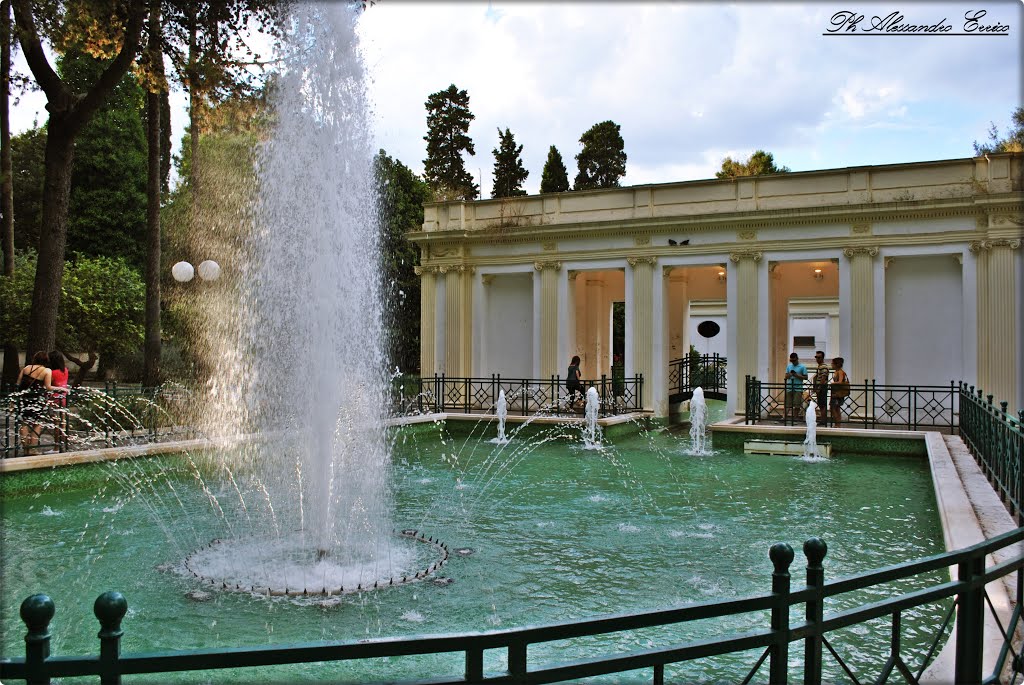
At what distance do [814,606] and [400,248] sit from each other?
33.7 metres

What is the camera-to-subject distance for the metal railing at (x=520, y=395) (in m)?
19.9

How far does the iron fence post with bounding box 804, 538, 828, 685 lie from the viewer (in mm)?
2695

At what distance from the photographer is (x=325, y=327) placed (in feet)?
26.6

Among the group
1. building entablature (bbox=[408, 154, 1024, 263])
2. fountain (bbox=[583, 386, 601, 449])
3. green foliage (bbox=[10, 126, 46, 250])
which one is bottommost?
fountain (bbox=[583, 386, 601, 449])

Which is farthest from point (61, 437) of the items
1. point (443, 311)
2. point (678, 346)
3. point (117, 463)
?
point (678, 346)

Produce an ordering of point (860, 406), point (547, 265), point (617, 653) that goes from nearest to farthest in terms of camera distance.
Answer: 1. point (617, 653)
2. point (860, 406)
3. point (547, 265)

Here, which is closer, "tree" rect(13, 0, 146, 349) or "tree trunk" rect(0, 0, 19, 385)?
"tree" rect(13, 0, 146, 349)

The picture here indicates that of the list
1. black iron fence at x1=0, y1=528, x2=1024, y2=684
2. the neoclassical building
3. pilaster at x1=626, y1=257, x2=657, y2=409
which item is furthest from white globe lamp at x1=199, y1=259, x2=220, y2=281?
black iron fence at x1=0, y1=528, x2=1024, y2=684

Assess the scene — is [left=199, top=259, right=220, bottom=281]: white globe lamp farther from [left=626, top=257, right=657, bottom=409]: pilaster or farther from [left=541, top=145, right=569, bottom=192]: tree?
[left=541, top=145, right=569, bottom=192]: tree

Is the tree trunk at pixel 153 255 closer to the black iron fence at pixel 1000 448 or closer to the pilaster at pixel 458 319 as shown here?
the pilaster at pixel 458 319

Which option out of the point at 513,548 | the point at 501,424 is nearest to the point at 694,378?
the point at 501,424

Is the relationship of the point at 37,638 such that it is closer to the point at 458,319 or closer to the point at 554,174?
the point at 458,319

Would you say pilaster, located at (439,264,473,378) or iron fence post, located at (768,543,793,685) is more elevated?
pilaster, located at (439,264,473,378)

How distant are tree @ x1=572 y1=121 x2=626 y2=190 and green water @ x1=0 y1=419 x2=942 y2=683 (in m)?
31.9
